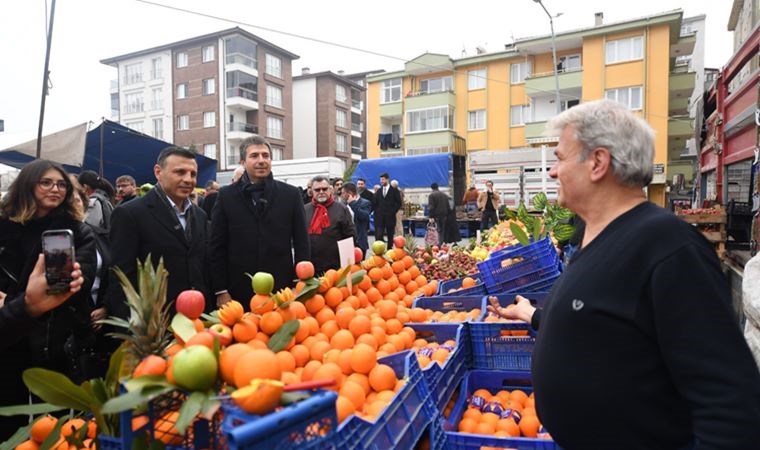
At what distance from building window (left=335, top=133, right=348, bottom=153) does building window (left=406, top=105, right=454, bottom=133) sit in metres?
14.9

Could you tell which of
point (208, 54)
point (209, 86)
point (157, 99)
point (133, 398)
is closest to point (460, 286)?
point (133, 398)

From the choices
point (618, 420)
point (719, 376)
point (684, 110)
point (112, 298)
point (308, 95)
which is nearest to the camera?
point (719, 376)

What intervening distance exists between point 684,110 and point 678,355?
32811 millimetres

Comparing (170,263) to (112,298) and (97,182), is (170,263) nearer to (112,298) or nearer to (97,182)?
(112,298)

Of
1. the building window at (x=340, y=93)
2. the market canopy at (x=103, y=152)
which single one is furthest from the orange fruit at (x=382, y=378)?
the building window at (x=340, y=93)

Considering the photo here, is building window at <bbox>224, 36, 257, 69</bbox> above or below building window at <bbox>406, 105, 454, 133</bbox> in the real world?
above

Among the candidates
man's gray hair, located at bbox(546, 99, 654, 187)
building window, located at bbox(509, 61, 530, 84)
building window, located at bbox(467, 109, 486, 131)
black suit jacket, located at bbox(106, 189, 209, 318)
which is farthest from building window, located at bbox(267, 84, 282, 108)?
man's gray hair, located at bbox(546, 99, 654, 187)

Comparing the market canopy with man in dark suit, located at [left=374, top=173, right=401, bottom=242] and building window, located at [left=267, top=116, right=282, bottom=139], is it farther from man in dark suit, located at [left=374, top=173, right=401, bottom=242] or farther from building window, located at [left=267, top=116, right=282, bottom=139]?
building window, located at [left=267, top=116, right=282, bottom=139]

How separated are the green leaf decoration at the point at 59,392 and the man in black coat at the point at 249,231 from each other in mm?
2117

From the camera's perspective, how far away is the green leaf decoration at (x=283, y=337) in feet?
5.45

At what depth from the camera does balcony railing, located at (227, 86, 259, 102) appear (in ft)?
119

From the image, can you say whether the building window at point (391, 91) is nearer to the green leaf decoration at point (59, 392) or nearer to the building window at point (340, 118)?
the building window at point (340, 118)

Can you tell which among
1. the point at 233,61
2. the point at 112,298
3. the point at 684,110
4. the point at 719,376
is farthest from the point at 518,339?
the point at 233,61

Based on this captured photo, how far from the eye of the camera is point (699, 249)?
3.83ft
